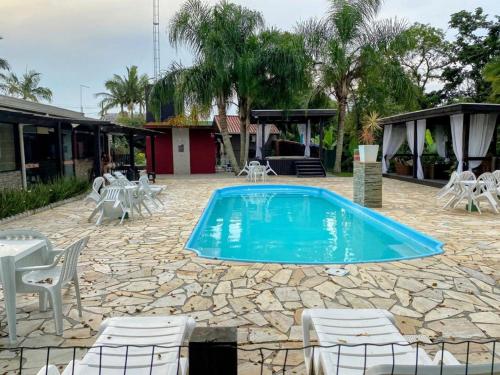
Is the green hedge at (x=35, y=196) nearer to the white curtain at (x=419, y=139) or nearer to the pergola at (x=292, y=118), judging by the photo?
the pergola at (x=292, y=118)

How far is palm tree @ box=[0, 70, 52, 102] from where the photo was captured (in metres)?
33.1

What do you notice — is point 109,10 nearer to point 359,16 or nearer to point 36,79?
point 359,16

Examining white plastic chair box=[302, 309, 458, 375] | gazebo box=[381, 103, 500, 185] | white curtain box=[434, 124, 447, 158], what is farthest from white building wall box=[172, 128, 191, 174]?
white plastic chair box=[302, 309, 458, 375]

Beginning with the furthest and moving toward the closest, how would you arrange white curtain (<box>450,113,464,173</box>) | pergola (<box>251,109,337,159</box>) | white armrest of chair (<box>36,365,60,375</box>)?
pergola (<box>251,109,337,159</box>) → white curtain (<box>450,113,464,173</box>) → white armrest of chair (<box>36,365,60,375</box>)

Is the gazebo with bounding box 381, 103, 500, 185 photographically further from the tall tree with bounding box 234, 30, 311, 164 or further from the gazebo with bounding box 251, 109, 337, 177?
the tall tree with bounding box 234, 30, 311, 164

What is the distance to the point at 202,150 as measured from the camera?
22.0 m

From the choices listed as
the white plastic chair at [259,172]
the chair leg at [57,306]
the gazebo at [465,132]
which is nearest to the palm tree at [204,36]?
the white plastic chair at [259,172]

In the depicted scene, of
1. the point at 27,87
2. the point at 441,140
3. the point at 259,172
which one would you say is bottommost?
the point at 259,172

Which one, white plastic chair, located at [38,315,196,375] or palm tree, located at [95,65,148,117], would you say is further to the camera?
palm tree, located at [95,65,148,117]

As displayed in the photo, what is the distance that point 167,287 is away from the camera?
14.1 feet

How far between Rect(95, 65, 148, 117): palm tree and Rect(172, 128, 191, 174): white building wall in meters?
17.8

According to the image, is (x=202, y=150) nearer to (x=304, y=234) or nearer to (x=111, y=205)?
(x=111, y=205)

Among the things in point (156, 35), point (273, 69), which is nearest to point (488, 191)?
point (273, 69)

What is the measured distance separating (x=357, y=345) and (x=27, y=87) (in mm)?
38730
